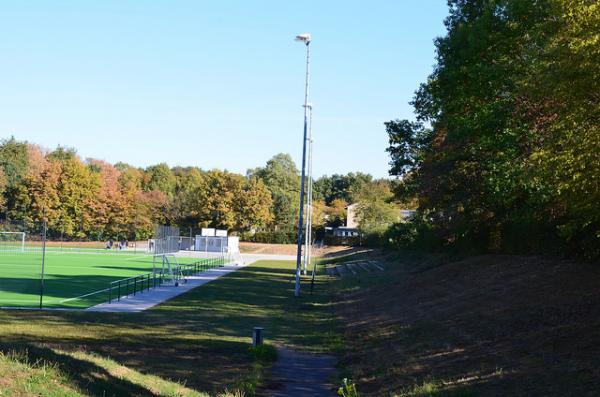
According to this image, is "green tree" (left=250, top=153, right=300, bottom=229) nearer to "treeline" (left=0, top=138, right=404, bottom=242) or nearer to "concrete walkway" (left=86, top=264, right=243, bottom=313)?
"treeline" (left=0, top=138, right=404, bottom=242)

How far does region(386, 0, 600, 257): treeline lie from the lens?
11.4 metres

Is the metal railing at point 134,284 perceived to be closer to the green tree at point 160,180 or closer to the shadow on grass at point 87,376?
the shadow on grass at point 87,376

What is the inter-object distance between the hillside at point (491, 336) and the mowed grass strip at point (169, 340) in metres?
2.19

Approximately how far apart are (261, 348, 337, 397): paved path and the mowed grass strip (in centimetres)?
49

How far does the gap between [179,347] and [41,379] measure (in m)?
8.33

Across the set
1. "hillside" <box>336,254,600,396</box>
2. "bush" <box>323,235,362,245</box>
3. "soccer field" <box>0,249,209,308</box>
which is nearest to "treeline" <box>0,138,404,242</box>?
"bush" <box>323,235,362,245</box>

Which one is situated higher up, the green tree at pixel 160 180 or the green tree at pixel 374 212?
the green tree at pixel 160 180

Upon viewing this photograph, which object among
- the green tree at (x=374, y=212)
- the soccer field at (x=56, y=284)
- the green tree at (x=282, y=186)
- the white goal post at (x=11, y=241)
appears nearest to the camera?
the soccer field at (x=56, y=284)

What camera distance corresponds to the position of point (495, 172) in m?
23.9

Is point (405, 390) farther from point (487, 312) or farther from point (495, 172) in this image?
point (495, 172)

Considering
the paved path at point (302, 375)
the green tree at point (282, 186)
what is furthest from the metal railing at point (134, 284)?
the green tree at point (282, 186)

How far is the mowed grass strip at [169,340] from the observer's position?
11344 mm

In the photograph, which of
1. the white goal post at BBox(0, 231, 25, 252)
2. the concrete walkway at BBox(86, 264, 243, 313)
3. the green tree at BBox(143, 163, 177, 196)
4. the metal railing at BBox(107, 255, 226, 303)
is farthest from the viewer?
the green tree at BBox(143, 163, 177, 196)

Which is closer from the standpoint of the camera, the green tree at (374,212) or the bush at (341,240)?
the green tree at (374,212)
